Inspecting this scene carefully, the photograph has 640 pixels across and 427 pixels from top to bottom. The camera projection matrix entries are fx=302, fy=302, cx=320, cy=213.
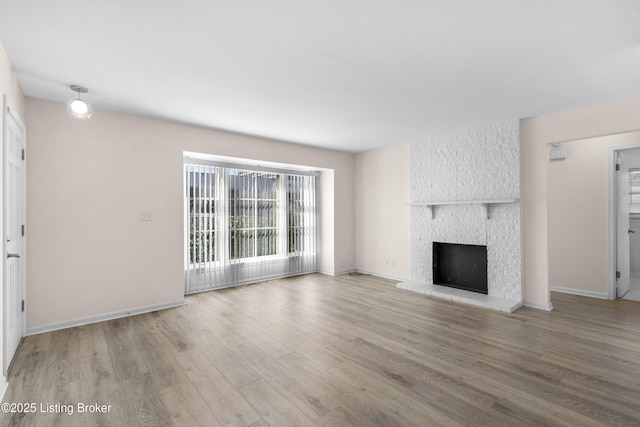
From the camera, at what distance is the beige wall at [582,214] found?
4473 millimetres

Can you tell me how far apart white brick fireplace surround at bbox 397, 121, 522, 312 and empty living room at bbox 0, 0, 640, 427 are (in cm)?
3

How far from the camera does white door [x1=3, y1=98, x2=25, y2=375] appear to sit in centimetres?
238

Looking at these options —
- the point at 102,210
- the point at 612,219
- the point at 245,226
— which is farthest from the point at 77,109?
the point at 612,219

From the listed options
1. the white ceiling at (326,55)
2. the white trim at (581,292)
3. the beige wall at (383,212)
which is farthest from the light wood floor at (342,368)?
the white ceiling at (326,55)

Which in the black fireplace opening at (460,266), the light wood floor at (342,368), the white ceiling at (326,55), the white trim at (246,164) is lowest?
the light wood floor at (342,368)

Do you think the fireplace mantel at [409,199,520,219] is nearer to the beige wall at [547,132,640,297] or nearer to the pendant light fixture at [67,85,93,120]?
the beige wall at [547,132,640,297]

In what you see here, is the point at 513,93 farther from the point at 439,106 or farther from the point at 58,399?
the point at 58,399

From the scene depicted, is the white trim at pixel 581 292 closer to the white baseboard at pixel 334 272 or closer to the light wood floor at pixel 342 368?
the light wood floor at pixel 342 368

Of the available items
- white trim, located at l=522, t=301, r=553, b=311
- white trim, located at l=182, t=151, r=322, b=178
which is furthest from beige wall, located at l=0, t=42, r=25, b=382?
white trim, located at l=522, t=301, r=553, b=311

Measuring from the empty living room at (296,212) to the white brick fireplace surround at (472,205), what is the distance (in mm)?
34

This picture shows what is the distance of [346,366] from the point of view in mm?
2555

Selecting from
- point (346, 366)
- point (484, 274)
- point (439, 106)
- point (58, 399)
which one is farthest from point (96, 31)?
point (484, 274)

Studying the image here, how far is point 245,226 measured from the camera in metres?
5.51

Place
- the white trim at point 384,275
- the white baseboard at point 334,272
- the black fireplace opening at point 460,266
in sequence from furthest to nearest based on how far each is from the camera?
the white baseboard at point 334,272
the white trim at point 384,275
the black fireplace opening at point 460,266
